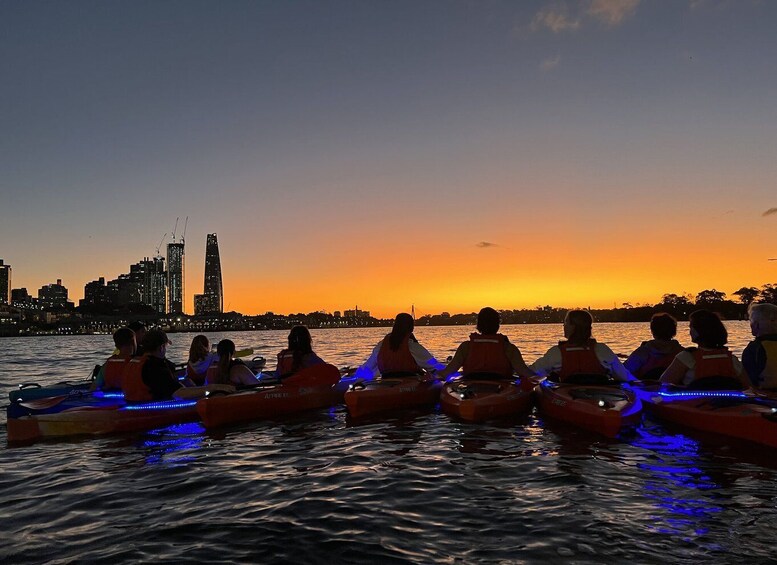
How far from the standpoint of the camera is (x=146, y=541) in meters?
5.35

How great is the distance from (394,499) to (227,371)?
7138 mm

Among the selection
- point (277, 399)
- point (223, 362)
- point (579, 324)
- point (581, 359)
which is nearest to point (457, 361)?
point (581, 359)

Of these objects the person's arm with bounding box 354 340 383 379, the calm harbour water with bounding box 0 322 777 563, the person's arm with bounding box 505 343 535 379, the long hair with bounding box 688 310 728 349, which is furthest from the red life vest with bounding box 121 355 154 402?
the long hair with bounding box 688 310 728 349

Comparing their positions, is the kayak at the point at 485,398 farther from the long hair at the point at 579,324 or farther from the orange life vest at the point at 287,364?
the orange life vest at the point at 287,364

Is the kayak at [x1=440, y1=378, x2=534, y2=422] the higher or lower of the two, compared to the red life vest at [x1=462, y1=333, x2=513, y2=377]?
lower

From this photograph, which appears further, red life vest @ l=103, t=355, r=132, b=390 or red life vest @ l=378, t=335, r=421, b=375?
red life vest @ l=378, t=335, r=421, b=375

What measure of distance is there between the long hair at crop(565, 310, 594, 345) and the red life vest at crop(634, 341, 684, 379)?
2.67 m

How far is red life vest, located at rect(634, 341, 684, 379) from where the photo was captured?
12539 mm

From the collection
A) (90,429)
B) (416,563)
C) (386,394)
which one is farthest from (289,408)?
(416,563)

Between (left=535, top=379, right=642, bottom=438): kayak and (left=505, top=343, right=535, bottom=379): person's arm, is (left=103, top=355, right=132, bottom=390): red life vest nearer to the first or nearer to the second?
(left=505, top=343, right=535, bottom=379): person's arm

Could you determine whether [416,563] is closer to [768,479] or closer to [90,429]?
[768,479]

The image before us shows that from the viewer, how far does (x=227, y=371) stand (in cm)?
1259

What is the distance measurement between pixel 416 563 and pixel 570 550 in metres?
1.41

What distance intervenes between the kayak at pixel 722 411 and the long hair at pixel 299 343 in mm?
7462
